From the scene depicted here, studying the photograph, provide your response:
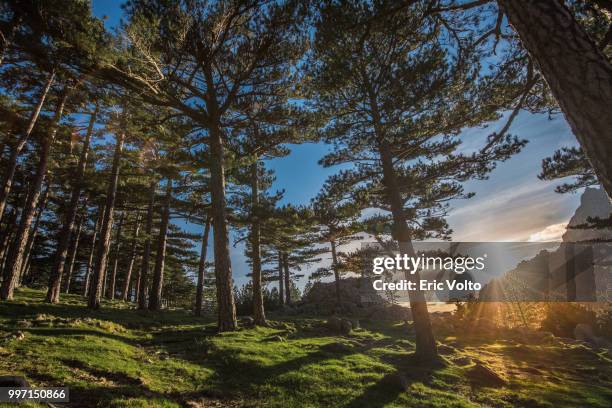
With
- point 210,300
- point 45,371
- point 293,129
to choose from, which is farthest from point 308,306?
point 210,300

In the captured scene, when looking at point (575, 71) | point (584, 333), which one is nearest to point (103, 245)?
point (575, 71)

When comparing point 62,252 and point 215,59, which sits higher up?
point 215,59

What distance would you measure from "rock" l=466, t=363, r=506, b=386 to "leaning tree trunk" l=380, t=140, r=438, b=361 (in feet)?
4.37

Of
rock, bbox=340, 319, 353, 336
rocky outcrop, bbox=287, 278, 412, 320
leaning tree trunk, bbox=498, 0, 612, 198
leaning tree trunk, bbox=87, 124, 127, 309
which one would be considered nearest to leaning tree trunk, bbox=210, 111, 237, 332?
leaning tree trunk, bbox=87, 124, 127, 309

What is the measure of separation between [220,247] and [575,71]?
1134cm

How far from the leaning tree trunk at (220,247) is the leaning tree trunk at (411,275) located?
21.9ft

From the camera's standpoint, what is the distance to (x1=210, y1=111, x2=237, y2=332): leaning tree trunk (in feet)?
37.8

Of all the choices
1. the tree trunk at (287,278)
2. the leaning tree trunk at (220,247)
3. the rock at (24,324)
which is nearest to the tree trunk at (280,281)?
the tree trunk at (287,278)

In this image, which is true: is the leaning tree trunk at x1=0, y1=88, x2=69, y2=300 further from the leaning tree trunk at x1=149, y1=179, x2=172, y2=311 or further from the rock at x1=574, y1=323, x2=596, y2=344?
the rock at x1=574, y1=323, x2=596, y2=344

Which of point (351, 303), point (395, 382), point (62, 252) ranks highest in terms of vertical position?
point (62, 252)

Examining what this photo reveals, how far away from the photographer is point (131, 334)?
405 inches

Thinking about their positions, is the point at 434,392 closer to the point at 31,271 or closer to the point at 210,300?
the point at 31,271
